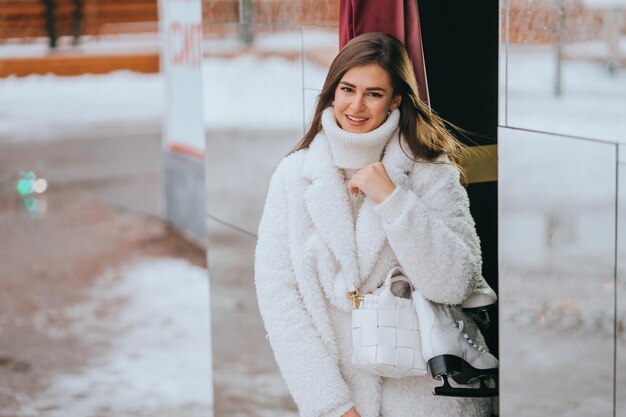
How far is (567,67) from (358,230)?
0.68m

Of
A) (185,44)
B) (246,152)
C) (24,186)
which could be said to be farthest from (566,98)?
(24,186)

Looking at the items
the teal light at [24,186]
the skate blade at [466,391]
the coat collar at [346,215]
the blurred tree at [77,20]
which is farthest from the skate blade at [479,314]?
the blurred tree at [77,20]

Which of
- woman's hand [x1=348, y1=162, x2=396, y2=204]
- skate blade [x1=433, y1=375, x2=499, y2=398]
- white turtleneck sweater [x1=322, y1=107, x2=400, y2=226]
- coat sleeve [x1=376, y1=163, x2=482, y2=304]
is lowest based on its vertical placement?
skate blade [x1=433, y1=375, x2=499, y2=398]

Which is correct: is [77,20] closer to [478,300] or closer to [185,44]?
[185,44]

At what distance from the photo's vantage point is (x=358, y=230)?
2.74 metres

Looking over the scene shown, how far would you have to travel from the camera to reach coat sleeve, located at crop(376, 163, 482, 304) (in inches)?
102

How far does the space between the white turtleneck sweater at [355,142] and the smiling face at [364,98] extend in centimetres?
3

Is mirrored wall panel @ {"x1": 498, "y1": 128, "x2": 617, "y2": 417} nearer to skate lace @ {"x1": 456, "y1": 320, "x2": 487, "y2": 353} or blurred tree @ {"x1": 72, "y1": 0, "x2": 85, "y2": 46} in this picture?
skate lace @ {"x1": 456, "y1": 320, "x2": 487, "y2": 353}

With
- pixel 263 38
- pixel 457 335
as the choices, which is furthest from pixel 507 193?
pixel 263 38

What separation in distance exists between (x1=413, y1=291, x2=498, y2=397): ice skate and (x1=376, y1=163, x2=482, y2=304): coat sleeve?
0.15 ft

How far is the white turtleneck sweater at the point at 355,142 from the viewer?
8.84 feet

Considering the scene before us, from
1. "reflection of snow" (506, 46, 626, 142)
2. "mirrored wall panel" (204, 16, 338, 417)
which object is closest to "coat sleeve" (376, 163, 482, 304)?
"reflection of snow" (506, 46, 626, 142)

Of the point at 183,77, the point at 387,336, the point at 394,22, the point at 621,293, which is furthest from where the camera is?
the point at 183,77

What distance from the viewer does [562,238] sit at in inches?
98.8
